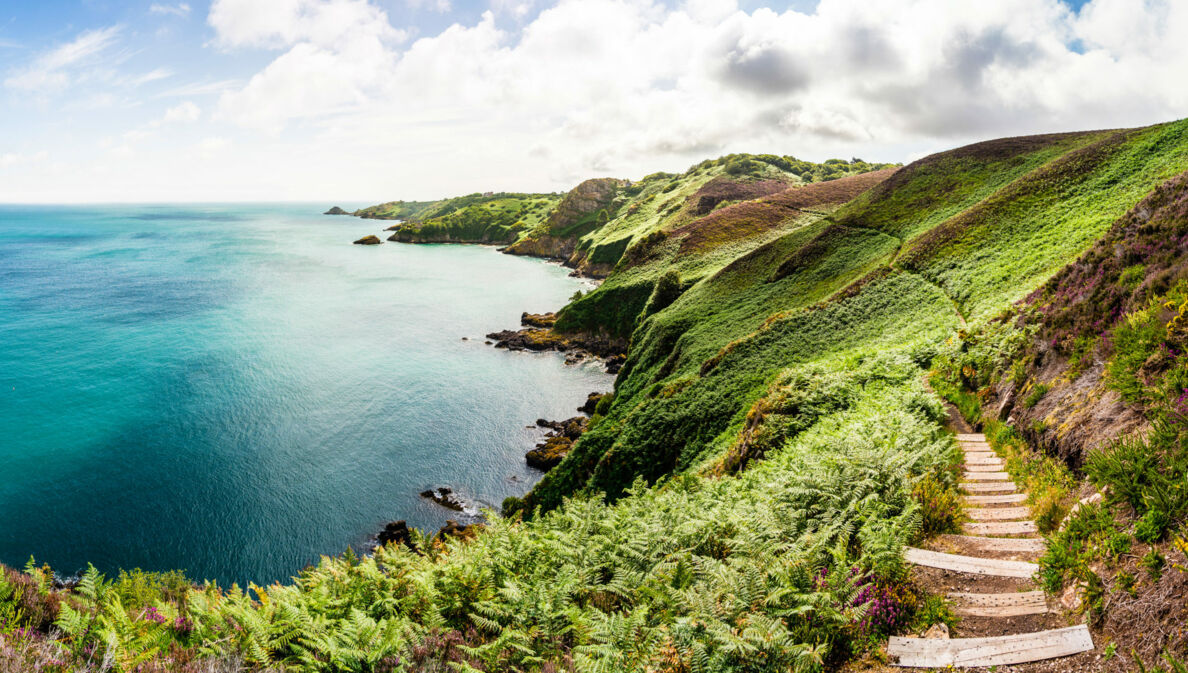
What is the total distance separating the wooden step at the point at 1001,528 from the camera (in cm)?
896

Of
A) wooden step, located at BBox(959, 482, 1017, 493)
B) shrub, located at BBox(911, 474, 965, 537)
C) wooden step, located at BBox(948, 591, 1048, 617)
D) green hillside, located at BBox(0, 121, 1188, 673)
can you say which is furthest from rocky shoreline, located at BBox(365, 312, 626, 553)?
wooden step, located at BBox(959, 482, 1017, 493)

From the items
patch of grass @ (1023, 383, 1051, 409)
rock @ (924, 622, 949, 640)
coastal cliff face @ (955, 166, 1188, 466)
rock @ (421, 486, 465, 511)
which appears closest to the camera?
rock @ (924, 622, 949, 640)

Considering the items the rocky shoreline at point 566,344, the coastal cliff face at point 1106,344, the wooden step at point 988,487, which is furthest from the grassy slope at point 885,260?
the wooden step at point 988,487

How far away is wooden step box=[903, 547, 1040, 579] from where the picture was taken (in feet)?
25.4

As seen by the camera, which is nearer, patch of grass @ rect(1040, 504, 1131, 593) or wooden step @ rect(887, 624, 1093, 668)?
wooden step @ rect(887, 624, 1093, 668)

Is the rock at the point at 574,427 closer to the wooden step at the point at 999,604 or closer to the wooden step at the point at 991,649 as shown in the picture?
the wooden step at the point at 999,604

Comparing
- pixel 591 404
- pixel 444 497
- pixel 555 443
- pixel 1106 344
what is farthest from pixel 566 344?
pixel 1106 344

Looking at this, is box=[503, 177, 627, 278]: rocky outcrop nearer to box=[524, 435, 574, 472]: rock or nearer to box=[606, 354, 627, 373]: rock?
box=[606, 354, 627, 373]: rock

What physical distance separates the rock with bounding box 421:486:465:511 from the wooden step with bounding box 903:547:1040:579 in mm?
35382

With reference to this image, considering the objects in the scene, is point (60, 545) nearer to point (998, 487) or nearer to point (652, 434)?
point (652, 434)

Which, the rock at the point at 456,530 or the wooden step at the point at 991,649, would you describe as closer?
the wooden step at the point at 991,649

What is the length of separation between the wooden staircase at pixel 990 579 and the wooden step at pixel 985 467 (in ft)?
1.51

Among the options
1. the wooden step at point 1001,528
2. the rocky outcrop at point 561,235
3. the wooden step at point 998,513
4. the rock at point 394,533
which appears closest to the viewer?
Answer: the wooden step at point 1001,528

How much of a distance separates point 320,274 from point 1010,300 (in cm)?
13955
